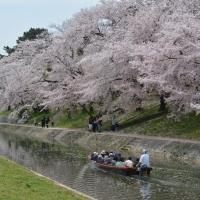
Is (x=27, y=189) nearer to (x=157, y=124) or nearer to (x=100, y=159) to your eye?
(x=100, y=159)

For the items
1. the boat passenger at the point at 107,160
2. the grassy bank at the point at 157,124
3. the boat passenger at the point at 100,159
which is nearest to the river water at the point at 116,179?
the boat passenger at the point at 100,159

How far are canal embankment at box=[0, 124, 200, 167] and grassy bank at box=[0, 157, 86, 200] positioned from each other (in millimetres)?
11970

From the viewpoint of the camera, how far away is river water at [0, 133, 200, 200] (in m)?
23.8

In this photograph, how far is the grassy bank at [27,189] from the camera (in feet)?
58.5

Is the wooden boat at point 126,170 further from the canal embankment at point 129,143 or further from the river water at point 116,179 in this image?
the canal embankment at point 129,143

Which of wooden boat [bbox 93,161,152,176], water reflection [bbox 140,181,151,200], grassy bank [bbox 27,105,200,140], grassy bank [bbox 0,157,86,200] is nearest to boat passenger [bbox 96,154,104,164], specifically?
wooden boat [bbox 93,161,152,176]

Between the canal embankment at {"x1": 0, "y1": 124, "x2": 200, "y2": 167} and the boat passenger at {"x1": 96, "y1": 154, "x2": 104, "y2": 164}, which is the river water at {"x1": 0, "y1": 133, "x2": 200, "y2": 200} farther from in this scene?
the canal embankment at {"x1": 0, "y1": 124, "x2": 200, "y2": 167}

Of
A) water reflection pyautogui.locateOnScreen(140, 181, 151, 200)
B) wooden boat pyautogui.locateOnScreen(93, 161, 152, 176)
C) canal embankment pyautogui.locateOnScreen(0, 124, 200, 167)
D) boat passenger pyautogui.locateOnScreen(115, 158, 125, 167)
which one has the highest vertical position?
canal embankment pyautogui.locateOnScreen(0, 124, 200, 167)

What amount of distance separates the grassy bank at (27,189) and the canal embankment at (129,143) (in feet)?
39.3

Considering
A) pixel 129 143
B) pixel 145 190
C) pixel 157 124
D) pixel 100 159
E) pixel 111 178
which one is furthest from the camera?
pixel 157 124

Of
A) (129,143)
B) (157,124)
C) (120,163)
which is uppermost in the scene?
(157,124)

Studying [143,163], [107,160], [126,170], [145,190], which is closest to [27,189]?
[145,190]

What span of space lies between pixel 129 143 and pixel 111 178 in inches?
443

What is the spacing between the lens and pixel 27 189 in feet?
64.3
